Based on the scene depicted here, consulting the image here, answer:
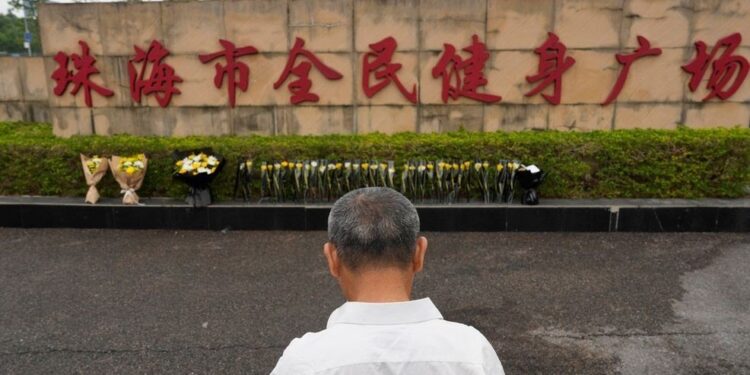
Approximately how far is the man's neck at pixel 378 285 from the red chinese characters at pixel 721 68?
7769 millimetres

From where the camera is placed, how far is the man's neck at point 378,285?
54.4 inches

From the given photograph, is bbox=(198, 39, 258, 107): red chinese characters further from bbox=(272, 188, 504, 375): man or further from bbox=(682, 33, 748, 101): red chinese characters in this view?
bbox=(272, 188, 504, 375): man

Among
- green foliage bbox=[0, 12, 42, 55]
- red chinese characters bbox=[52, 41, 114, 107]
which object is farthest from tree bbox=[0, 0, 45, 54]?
red chinese characters bbox=[52, 41, 114, 107]

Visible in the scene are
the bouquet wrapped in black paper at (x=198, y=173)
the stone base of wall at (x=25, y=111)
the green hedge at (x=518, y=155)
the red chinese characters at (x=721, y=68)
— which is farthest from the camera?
the stone base of wall at (x=25, y=111)

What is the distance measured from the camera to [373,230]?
1.40 metres

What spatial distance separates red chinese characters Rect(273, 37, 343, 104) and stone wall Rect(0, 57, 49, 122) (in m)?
8.86

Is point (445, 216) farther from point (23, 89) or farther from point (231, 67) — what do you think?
point (23, 89)

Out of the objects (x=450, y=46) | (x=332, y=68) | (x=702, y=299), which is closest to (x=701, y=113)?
(x=450, y=46)

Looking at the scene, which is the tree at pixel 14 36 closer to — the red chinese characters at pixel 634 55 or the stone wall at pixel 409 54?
the stone wall at pixel 409 54

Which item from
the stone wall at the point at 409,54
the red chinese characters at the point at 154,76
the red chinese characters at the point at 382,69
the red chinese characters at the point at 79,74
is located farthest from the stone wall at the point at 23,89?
the red chinese characters at the point at 382,69

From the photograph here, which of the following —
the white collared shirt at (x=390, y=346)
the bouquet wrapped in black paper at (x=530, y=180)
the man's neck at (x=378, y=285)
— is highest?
the man's neck at (x=378, y=285)

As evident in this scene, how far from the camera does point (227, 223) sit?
675 cm

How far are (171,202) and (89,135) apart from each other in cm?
247

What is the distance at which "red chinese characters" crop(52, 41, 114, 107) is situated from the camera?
26.5 ft
